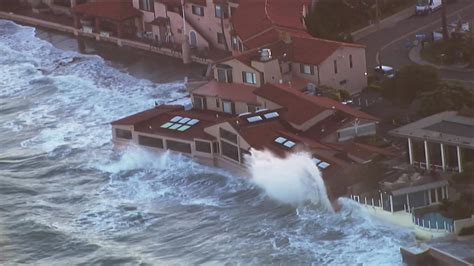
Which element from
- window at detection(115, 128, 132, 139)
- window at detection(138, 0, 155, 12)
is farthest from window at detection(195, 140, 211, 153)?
window at detection(138, 0, 155, 12)

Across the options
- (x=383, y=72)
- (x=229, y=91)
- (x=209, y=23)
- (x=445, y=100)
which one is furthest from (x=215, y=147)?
(x=209, y=23)

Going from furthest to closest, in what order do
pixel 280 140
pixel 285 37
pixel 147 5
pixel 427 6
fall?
1. pixel 147 5
2. pixel 427 6
3. pixel 285 37
4. pixel 280 140

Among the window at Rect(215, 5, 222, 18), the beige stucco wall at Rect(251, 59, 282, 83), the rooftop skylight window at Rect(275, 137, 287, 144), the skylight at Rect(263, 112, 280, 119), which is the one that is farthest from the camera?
the window at Rect(215, 5, 222, 18)

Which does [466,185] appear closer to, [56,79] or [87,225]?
[87,225]

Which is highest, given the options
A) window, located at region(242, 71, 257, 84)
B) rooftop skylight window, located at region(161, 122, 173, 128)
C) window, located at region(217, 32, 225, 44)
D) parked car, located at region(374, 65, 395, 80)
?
window, located at region(242, 71, 257, 84)

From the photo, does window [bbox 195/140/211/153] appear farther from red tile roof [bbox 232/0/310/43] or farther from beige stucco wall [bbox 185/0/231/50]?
beige stucco wall [bbox 185/0/231/50]

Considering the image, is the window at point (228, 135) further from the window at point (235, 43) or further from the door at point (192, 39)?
the door at point (192, 39)

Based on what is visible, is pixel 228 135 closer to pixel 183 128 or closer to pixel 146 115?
pixel 183 128
